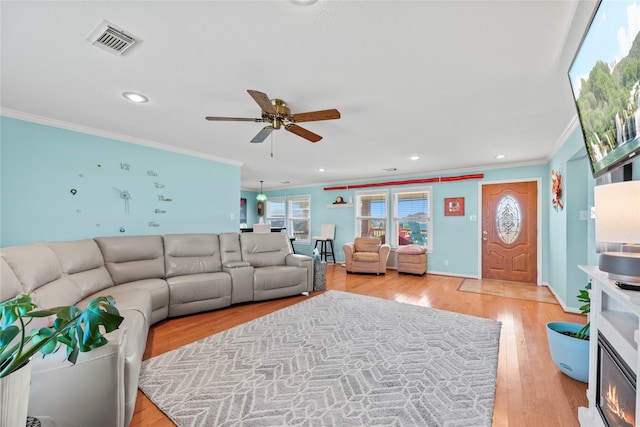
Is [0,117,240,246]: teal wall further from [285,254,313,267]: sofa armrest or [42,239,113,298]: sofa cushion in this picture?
[285,254,313,267]: sofa armrest

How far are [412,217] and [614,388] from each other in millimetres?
5123

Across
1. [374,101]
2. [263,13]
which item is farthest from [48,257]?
[374,101]

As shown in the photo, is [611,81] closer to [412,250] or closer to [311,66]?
[311,66]

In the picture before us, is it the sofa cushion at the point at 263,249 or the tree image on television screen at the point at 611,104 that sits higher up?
the tree image on television screen at the point at 611,104

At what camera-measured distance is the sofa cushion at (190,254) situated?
3471 millimetres

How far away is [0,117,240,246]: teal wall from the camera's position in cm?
297

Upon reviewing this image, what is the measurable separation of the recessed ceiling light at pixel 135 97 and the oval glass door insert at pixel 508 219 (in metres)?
5.86

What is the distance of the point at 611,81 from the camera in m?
1.15

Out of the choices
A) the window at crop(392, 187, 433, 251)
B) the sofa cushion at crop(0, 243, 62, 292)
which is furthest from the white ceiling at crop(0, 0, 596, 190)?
the window at crop(392, 187, 433, 251)

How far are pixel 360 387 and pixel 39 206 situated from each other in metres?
3.96

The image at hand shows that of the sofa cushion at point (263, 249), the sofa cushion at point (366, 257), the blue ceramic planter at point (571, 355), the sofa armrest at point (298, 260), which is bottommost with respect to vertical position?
the blue ceramic planter at point (571, 355)

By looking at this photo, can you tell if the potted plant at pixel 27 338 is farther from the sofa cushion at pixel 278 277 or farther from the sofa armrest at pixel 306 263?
the sofa armrest at pixel 306 263

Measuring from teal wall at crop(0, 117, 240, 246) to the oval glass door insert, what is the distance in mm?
5373

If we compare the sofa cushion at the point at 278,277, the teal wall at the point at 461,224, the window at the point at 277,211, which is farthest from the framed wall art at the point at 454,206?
the window at the point at 277,211
